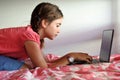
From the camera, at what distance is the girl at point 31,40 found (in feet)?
4.20

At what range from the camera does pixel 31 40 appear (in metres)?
1.26

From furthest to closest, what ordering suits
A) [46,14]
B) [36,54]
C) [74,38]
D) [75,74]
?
[74,38]
[46,14]
[36,54]
[75,74]

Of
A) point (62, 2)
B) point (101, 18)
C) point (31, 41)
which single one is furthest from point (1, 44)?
point (101, 18)

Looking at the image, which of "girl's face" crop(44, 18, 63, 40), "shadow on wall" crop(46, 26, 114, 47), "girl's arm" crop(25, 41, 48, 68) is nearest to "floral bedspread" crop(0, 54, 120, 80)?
"girl's arm" crop(25, 41, 48, 68)

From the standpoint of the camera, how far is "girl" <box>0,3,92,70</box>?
1.28m

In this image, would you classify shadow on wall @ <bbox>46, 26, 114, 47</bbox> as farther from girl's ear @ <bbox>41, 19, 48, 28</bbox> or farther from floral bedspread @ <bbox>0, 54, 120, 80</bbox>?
floral bedspread @ <bbox>0, 54, 120, 80</bbox>

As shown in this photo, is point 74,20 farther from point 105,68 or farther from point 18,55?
point 105,68

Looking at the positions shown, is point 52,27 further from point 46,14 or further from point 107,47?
point 107,47

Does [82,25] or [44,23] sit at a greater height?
[44,23]

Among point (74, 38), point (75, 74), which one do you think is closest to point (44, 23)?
point (75, 74)

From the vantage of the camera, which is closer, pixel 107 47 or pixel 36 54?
pixel 36 54

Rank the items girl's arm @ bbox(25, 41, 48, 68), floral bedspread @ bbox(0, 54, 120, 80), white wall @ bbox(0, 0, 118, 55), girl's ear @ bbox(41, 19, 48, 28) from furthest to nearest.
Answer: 1. white wall @ bbox(0, 0, 118, 55)
2. girl's ear @ bbox(41, 19, 48, 28)
3. girl's arm @ bbox(25, 41, 48, 68)
4. floral bedspread @ bbox(0, 54, 120, 80)

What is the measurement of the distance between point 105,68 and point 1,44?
68cm

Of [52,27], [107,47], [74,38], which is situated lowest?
[74,38]
